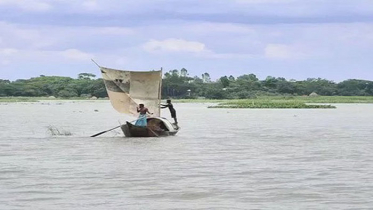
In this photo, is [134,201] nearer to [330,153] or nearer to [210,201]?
[210,201]

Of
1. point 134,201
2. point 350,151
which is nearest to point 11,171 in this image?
point 134,201

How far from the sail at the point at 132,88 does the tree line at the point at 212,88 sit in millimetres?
100556

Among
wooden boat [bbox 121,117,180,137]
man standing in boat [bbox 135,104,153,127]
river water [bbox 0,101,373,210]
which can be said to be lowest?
river water [bbox 0,101,373,210]

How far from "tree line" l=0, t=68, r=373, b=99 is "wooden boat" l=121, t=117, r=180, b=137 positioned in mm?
100997

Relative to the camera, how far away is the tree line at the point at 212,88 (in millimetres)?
141125

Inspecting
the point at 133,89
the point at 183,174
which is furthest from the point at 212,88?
the point at 183,174

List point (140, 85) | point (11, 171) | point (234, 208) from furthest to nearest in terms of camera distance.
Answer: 1. point (140, 85)
2. point (11, 171)
3. point (234, 208)

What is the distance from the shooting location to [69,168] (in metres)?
20.0

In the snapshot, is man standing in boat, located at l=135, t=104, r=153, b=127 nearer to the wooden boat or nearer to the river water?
the wooden boat

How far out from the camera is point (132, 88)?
3180cm

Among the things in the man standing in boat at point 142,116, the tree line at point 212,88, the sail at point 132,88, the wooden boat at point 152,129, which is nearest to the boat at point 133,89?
the sail at point 132,88

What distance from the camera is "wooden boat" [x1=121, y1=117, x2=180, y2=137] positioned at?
29.6 m

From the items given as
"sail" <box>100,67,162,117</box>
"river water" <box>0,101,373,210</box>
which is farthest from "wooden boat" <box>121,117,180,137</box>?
"sail" <box>100,67,162,117</box>

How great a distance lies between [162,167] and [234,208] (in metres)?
6.47
